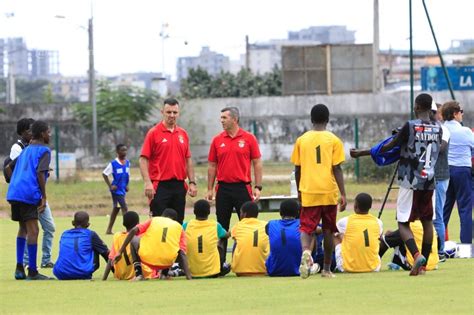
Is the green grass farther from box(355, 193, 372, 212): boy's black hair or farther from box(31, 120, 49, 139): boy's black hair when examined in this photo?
box(31, 120, 49, 139): boy's black hair

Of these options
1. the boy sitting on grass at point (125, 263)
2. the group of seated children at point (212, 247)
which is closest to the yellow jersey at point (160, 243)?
the group of seated children at point (212, 247)

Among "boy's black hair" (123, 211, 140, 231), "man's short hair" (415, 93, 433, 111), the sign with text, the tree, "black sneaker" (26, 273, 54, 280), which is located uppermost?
the sign with text

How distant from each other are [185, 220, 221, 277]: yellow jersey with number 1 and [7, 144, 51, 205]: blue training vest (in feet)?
6.41

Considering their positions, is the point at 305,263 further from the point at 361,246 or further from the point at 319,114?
the point at 319,114

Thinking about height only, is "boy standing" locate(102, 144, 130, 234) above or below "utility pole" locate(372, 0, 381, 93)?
below

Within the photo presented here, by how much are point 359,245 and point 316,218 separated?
1016 mm

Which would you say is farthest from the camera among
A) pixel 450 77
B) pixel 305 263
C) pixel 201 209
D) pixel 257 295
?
pixel 450 77

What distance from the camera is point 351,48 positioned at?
212 ft

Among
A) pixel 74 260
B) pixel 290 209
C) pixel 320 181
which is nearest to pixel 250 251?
pixel 290 209

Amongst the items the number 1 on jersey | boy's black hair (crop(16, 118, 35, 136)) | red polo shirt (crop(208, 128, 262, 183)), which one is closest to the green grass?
the number 1 on jersey

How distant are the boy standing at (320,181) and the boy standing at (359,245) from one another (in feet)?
2.62

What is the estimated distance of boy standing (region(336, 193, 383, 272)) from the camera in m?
15.0

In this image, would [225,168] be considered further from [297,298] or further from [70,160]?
[70,160]

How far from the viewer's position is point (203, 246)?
49.8 ft
